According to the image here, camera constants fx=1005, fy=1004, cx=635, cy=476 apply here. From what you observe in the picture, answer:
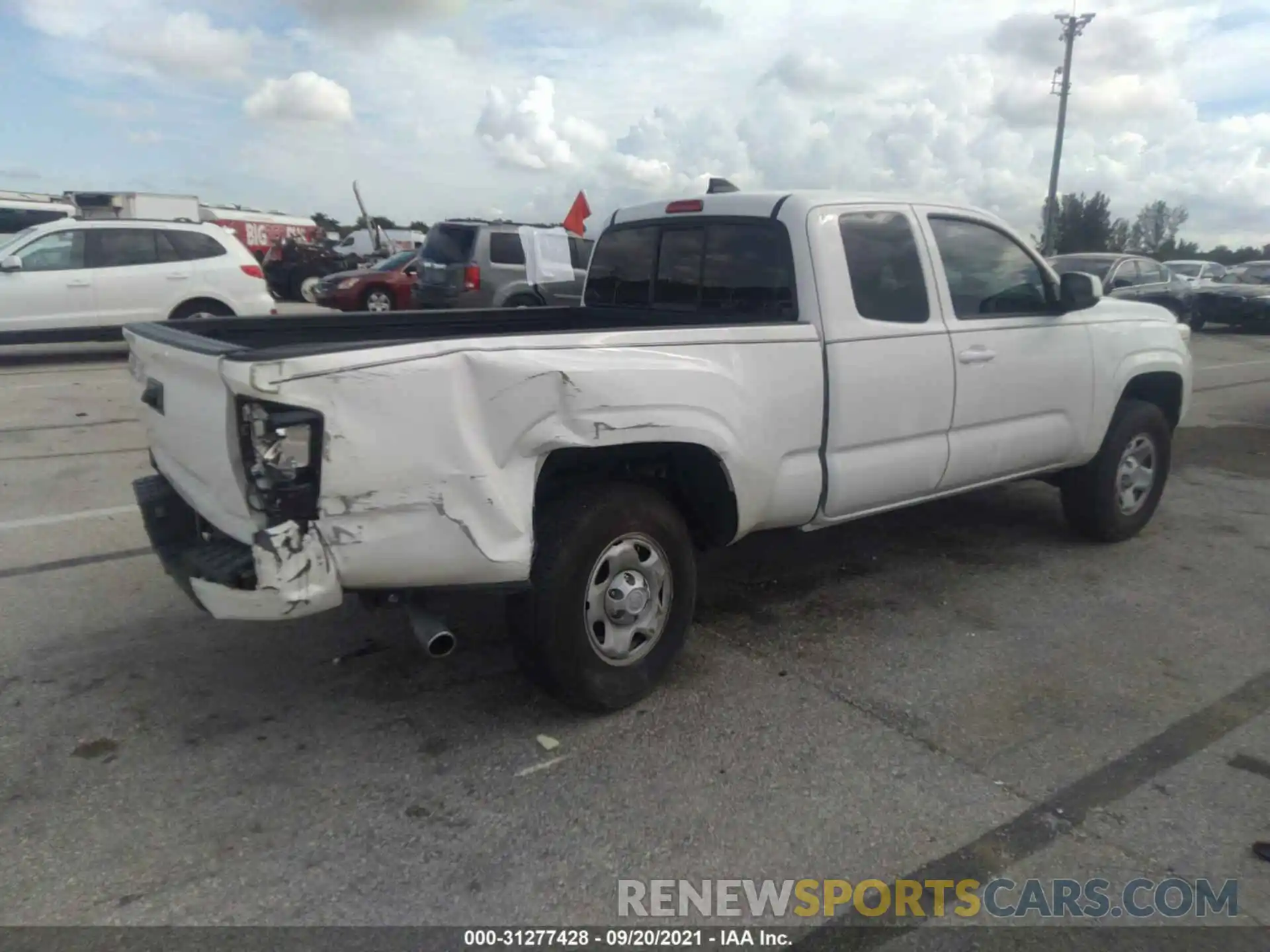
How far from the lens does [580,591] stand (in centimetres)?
Answer: 347

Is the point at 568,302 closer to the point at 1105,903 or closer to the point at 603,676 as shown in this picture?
the point at 603,676

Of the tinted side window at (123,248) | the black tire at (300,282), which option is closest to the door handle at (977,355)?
the tinted side window at (123,248)

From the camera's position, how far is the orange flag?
653 inches

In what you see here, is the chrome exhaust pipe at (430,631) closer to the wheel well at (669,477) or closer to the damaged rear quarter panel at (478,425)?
the damaged rear quarter panel at (478,425)

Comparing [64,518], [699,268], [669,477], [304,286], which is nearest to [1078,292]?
[699,268]

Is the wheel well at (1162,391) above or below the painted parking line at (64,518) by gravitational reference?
above

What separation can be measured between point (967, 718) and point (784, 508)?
1062 mm

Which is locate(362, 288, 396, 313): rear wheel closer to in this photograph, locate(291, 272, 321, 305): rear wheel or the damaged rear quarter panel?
locate(291, 272, 321, 305): rear wheel

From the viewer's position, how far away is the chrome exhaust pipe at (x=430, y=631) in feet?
10.4

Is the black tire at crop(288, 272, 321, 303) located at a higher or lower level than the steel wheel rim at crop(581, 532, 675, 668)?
higher

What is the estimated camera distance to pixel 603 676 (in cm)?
363

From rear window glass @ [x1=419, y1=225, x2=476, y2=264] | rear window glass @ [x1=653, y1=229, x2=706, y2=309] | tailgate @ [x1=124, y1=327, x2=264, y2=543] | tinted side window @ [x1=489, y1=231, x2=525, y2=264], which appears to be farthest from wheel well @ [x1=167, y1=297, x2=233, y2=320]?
tailgate @ [x1=124, y1=327, x2=264, y2=543]

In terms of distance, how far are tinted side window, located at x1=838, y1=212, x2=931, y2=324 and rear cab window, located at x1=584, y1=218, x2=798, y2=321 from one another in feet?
1.03

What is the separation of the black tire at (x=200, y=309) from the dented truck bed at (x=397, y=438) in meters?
10.1
